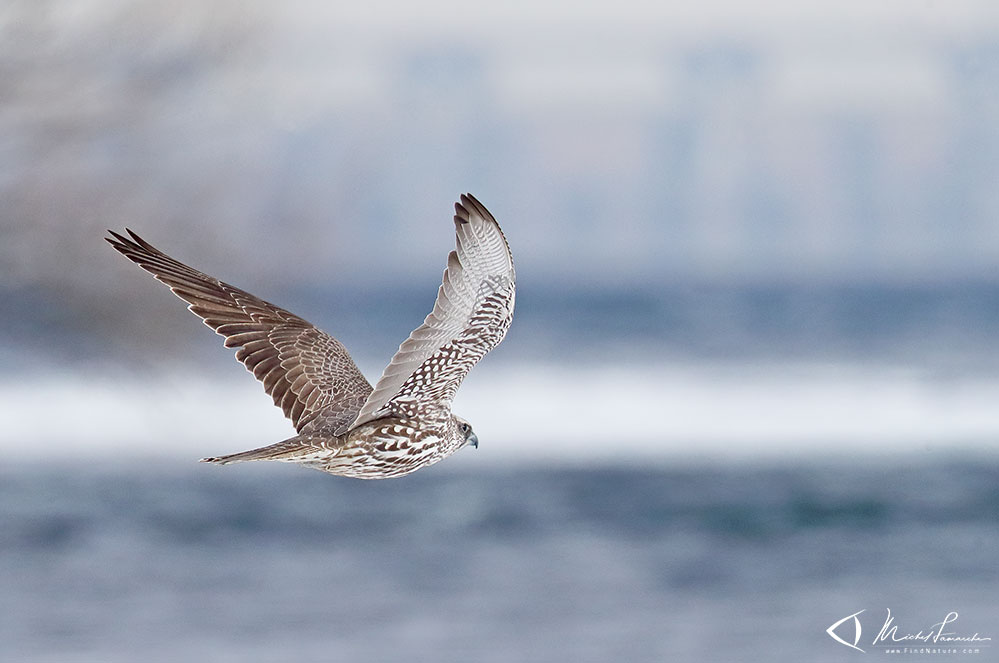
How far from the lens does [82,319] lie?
10258 mm

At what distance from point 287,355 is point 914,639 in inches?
311

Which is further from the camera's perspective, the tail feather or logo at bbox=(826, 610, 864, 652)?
logo at bbox=(826, 610, 864, 652)

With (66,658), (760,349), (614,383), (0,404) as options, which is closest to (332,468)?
(66,658)

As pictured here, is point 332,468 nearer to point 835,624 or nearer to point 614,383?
point 835,624

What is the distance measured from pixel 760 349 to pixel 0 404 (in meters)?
16.7

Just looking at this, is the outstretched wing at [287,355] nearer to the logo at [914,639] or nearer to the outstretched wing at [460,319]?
the outstretched wing at [460,319]

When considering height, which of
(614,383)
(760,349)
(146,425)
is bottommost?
(146,425)

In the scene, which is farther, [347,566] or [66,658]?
[347,566]

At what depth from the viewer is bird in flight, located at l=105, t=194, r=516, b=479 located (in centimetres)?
403

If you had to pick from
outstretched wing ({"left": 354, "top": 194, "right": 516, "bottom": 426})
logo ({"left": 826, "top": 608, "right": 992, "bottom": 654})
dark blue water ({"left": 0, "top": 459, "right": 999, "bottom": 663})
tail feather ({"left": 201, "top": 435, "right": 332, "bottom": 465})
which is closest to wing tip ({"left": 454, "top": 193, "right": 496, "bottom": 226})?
outstretched wing ({"left": 354, "top": 194, "right": 516, "bottom": 426})

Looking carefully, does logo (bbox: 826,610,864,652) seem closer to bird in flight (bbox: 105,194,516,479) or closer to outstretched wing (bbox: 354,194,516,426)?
bird in flight (bbox: 105,194,516,479)

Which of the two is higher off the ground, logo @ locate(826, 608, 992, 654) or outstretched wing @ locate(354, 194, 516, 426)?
logo @ locate(826, 608, 992, 654)

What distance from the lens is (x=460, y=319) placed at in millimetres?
4316

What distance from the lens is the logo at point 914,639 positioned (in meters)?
10.6
